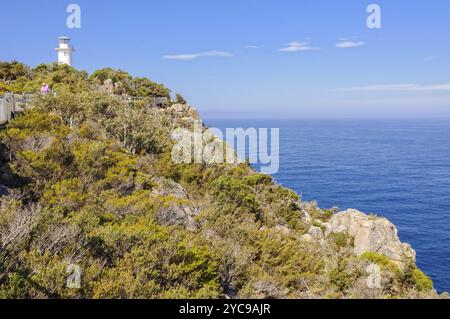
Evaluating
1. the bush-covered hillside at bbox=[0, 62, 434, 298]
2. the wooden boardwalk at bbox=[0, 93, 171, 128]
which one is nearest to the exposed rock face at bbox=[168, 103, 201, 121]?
the bush-covered hillside at bbox=[0, 62, 434, 298]

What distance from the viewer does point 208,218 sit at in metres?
13.2

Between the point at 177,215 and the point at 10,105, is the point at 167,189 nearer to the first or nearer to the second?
the point at 177,215

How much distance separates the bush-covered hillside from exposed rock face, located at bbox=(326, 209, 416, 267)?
0.65m

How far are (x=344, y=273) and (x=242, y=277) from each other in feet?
11.6

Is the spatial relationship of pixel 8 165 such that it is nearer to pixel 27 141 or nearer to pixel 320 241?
pixel 27 141

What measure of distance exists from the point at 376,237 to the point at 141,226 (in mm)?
11656

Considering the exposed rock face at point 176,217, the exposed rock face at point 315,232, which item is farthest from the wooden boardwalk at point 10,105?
the exposed rock face at point 315,232

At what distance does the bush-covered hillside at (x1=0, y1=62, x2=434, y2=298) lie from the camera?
270 inches

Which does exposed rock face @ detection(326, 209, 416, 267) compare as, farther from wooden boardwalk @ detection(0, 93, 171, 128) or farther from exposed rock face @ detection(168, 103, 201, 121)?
exposed rock face @ detection(168, 103, 201, 121)

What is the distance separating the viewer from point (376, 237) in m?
16.7

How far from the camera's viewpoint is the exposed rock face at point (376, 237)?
52.6ft
